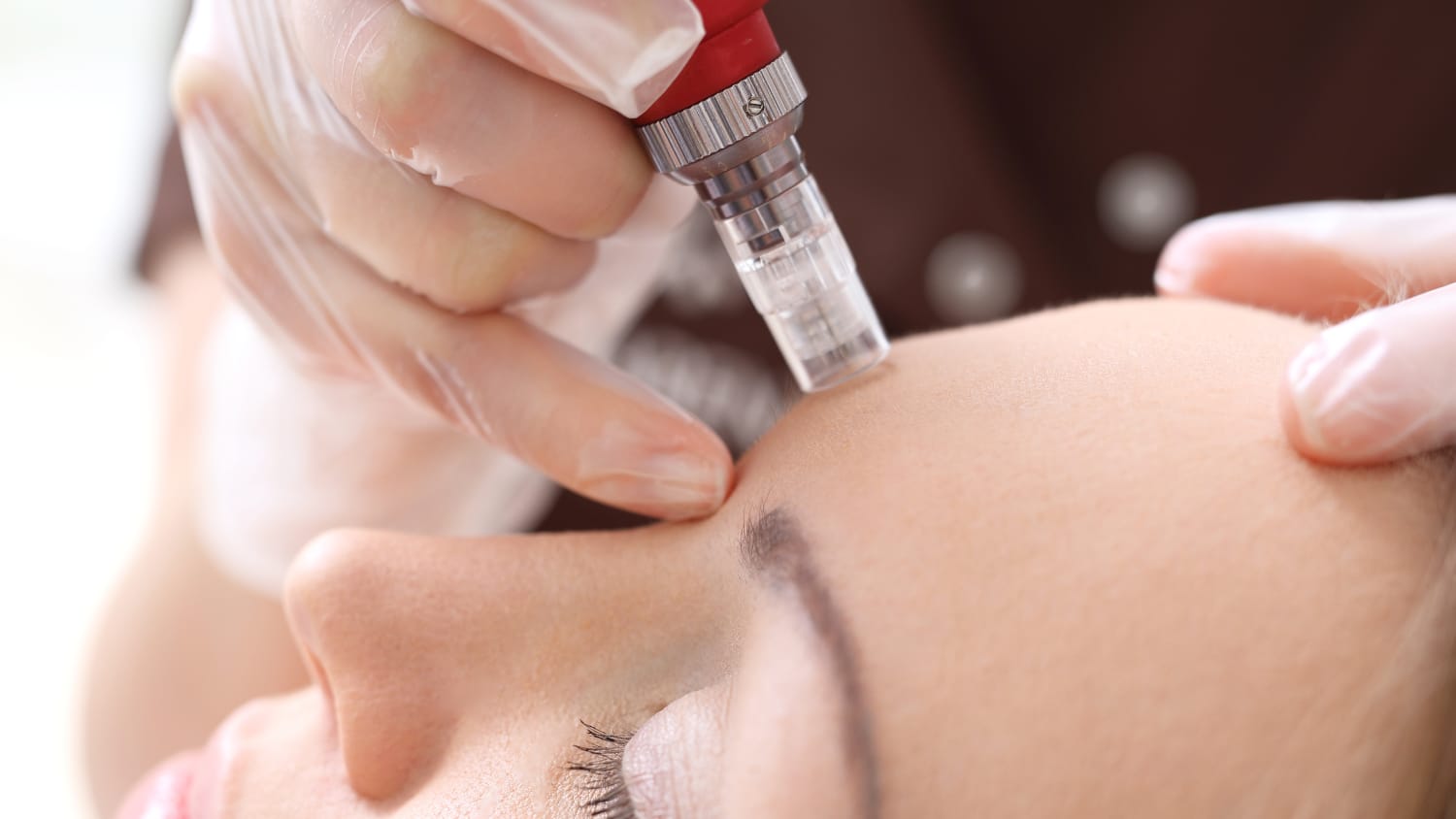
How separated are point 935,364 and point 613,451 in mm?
198

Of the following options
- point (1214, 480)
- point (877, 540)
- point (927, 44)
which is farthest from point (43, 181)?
point (1214, 480)

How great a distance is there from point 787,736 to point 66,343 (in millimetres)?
1446

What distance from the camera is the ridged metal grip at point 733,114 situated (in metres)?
0.54

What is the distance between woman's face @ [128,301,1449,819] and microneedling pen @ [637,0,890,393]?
0.03 metres

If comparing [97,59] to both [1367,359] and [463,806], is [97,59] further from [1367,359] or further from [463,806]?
[1367,359]

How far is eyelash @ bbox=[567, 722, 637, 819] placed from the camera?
1.80 ft

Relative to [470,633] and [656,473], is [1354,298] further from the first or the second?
[470,633]

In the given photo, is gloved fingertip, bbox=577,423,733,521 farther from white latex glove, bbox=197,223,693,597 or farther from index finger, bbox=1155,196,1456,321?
index finger, bbox=1155,196,1456,321

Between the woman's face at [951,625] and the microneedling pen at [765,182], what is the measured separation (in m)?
0.03

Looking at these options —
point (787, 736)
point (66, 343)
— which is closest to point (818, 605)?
point (787, 736)

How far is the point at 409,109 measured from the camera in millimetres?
577

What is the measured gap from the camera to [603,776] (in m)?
0.56

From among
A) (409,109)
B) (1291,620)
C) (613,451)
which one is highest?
(409,109)

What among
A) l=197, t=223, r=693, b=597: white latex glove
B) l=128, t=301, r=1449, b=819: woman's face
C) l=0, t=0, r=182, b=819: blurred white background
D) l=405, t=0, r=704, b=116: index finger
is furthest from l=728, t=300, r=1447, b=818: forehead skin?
l=0, t=0, r=182, b=819: blurred white background
